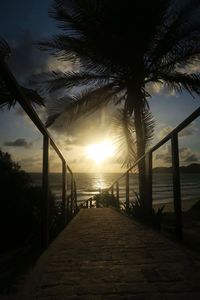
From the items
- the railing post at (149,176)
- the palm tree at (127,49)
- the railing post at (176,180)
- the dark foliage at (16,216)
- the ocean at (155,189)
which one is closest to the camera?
the railing post at (176,180)

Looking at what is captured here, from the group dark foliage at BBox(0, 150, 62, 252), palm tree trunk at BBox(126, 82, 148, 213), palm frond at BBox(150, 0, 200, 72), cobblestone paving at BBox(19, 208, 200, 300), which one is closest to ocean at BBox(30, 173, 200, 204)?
palm tree trunk at BBox(126, 82, 148, 213)

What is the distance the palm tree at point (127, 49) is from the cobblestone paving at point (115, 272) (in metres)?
5.46

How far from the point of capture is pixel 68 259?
3.02 metres

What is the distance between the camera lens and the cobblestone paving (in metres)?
2.12

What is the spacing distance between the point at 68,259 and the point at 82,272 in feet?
1.46

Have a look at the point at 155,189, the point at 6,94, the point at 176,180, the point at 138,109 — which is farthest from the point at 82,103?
the point at 155,189

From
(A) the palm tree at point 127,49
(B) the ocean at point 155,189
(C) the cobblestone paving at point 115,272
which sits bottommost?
(B) the ocean at point 155,189

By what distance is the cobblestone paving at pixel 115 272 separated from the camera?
2.12m

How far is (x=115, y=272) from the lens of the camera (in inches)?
102

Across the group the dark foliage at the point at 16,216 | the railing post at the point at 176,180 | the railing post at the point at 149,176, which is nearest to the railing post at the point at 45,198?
the railing post at the point at 176,180

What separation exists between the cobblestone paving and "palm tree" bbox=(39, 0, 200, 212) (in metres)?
5.46

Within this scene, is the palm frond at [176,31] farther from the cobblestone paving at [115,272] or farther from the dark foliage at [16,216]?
the cobblestone paving at [115,272]

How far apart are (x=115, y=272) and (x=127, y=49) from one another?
8157 millimetres

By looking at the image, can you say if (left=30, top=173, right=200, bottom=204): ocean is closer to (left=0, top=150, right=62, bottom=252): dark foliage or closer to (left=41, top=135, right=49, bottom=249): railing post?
(left=0, top=150, right=62, bottom=252): dark foliage
